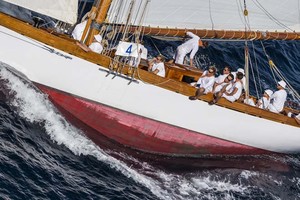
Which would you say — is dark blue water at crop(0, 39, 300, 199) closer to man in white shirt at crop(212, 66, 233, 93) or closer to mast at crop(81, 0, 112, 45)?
mast at crop(81, 0, 112, 45)

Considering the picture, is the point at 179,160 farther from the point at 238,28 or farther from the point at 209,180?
the point at 238,28

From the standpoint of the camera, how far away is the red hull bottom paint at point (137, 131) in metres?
18.1

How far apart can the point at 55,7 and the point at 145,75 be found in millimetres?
3448

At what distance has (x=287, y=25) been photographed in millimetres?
21281

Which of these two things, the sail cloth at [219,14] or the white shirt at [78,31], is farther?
Answer: the sail cloth at [219,14]

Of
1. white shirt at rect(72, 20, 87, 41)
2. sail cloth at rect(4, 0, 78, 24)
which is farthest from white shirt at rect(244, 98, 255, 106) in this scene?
sail cloth at rect(4, 0, 78, 24)

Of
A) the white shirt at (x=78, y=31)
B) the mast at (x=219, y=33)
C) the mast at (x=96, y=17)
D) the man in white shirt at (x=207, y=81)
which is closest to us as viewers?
the mast at (x=96, y=17)

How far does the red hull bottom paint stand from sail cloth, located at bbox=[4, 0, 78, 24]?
2.60 meters

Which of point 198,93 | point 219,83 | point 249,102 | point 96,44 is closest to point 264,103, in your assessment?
point 249,102

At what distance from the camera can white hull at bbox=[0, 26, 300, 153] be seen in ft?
55.8

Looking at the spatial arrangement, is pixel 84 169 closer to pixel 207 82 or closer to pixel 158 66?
pixel 158 66

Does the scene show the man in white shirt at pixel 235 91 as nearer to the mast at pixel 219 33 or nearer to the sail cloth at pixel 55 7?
the mast at pixel 219 33

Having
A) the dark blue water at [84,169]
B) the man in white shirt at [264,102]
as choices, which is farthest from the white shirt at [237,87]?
the dark blue water at [84,169]

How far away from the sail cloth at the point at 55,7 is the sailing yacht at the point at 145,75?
0.03m
